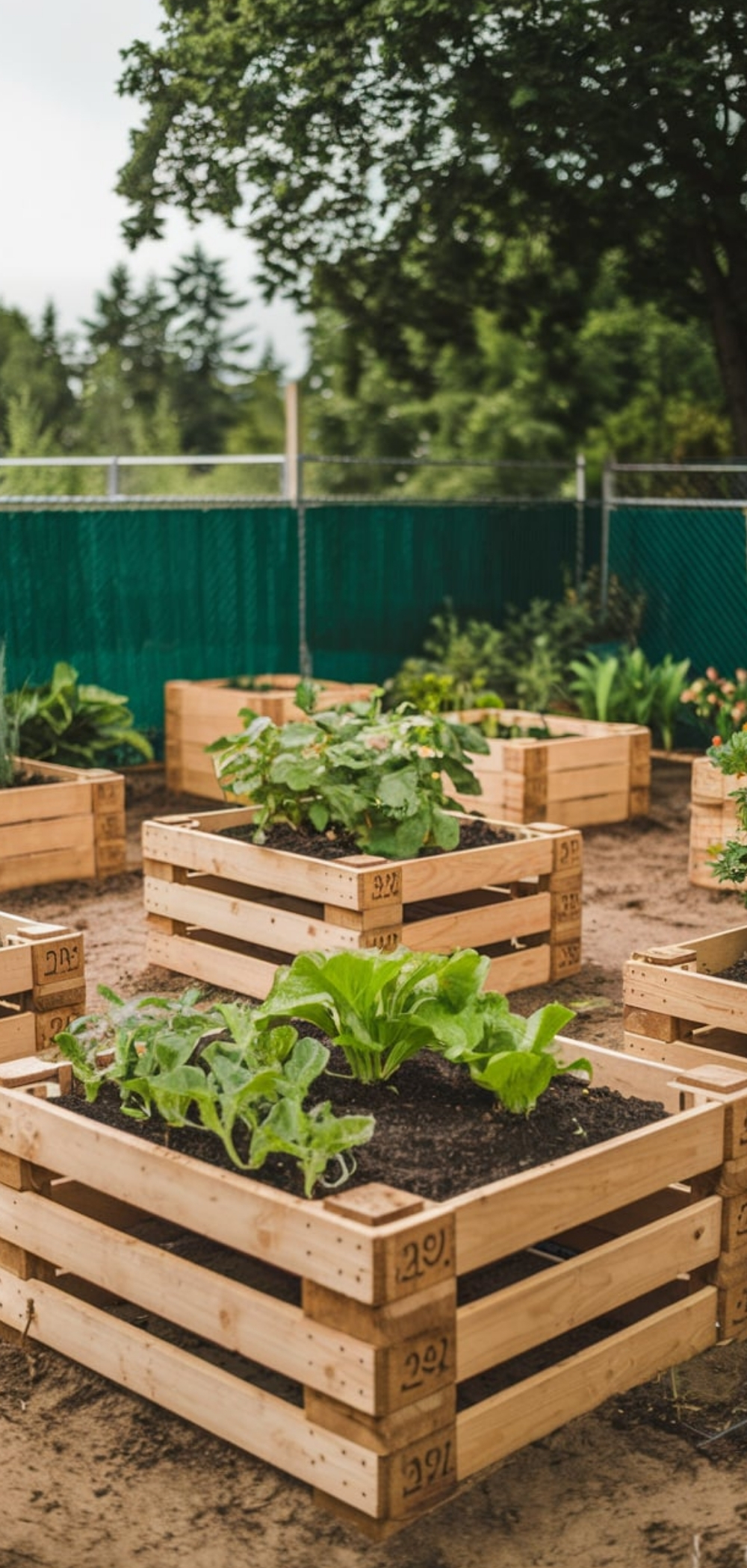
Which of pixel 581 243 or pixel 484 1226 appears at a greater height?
pixel 581 243

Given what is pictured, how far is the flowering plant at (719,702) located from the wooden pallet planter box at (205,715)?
82.4 inches

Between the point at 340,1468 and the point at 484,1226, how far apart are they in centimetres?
48

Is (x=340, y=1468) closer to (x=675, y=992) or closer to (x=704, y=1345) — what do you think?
(x=704, y=1345)

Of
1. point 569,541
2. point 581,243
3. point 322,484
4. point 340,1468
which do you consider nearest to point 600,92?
point 581,243

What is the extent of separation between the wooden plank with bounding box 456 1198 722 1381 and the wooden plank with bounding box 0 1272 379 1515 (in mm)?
261

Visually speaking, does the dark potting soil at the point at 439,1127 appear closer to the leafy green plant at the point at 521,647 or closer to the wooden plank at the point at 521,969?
the wooden plank at the point at 521,969

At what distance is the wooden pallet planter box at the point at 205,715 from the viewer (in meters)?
10.0

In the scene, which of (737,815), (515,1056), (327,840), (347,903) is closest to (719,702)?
(327,840)

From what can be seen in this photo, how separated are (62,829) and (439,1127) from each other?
15.9 feet

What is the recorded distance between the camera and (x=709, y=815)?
7957mm

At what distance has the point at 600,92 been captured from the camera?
1137 cm

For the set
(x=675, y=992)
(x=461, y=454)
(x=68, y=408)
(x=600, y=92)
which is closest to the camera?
(x=675, y=992)

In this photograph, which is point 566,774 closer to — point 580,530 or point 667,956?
point 667,956

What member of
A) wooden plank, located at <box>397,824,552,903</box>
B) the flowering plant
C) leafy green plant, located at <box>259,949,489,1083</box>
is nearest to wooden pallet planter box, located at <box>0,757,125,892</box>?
wooden plank, located at <box>397,824,552,903</box>
